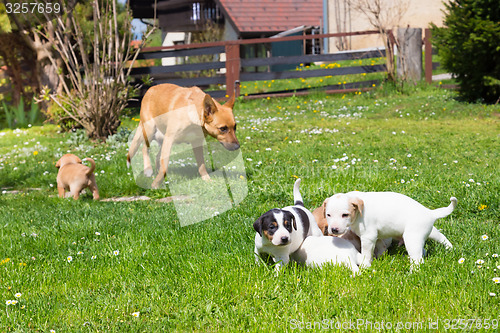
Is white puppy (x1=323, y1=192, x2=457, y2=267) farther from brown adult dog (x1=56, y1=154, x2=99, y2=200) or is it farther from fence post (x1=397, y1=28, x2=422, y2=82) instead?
fence post (x1=397, y1=28, x2=422, y2=82)

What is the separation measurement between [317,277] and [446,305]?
0.89 m

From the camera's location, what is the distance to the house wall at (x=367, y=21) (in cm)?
2859

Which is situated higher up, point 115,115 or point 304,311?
point 115,115

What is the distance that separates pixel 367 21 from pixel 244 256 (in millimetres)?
29186

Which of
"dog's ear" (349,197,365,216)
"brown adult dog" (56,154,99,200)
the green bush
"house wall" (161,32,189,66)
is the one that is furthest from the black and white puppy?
"house wall" (161,32,189,66)

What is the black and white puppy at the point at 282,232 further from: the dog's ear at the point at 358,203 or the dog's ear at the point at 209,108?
the dog's ear at the point at 209,108

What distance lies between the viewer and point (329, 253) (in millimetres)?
3756

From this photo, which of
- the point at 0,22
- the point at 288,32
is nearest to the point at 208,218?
the point at 0,22

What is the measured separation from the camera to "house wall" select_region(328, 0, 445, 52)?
28594mm

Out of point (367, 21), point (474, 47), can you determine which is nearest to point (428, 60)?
point (474, 47)

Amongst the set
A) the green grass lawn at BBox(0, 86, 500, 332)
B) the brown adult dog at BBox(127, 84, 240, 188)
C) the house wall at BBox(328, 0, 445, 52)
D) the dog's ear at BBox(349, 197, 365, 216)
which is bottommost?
the green grass lawn at BBox(0, 86, 500, 332)

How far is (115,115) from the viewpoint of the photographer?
37.2ft

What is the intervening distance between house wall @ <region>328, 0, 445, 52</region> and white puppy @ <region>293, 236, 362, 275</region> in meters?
26.0

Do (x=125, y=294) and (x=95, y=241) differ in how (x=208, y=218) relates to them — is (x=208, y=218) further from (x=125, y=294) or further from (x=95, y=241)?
(x=125, y=294)
